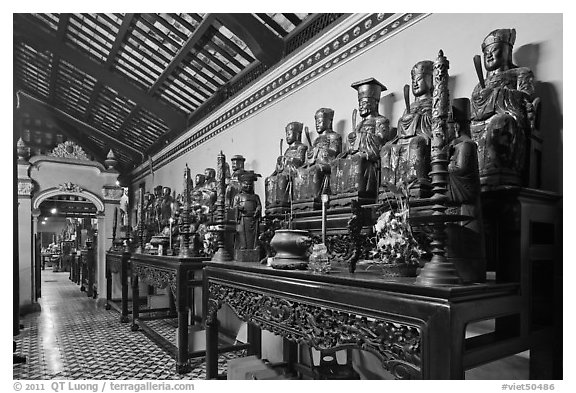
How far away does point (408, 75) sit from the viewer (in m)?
3.19

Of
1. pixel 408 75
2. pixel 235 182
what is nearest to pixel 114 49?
pixel 235 182

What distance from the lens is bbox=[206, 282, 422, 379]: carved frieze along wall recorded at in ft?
5.23

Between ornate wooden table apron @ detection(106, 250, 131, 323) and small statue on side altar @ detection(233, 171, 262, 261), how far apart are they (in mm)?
3422

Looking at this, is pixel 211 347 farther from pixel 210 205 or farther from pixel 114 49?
pixel 114 49

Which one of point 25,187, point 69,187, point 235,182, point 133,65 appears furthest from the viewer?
point 69,187

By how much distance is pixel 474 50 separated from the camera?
8.82 feet

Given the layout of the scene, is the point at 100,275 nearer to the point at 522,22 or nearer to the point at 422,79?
the point at 422,79

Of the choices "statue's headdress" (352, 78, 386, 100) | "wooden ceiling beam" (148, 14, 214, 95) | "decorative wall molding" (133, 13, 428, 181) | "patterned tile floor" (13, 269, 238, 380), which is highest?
"wooden ceiling beam" (148, 14, 214, 95)

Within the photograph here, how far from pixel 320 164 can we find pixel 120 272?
15.1 ft

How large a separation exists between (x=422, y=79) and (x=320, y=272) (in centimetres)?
132

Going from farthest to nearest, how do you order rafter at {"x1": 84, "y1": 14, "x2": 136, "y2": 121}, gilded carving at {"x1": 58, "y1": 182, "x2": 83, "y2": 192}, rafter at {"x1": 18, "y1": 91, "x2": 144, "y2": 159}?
gilded carving at {"x1": 58, "y1": 182, "x2": 83, "y2": 192} → rafter at {"x1": 18, "y1": 91, "x2": 144, "y2": 159} → rafter at {"x1": 84, "y1": 14, "x2": 136, "y2": 121}

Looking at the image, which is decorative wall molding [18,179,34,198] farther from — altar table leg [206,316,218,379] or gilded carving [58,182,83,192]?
altar table leg [206,316,218,379]

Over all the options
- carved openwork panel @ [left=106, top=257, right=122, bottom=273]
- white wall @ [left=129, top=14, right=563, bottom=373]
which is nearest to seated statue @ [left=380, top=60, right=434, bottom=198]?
white wall @ [left=129, top=14, right=563, bottom=373]
